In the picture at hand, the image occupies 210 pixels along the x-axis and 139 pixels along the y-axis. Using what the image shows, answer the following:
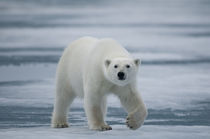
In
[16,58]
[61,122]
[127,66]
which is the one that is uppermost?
[16,58]

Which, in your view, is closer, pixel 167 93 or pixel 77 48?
pixel 77 48

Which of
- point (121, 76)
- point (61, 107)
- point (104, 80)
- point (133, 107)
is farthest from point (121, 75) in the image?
point (61, 107)

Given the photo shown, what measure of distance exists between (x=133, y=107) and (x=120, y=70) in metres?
0.48

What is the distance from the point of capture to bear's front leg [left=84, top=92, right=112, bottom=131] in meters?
5.00

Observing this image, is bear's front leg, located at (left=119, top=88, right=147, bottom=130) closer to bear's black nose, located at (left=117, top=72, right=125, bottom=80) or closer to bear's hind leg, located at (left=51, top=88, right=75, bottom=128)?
bear's black nose, located at (left=117, top=72, right=125, bottom=80)

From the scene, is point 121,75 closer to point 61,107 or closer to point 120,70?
point 120,70

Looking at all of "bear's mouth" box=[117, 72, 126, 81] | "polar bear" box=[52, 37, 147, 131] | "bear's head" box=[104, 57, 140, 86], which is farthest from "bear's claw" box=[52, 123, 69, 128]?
"bear's mouth" box=[117, 72, 126, 81]

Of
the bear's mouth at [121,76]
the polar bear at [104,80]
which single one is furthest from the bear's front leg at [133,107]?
the bear's mouth at [121,76]

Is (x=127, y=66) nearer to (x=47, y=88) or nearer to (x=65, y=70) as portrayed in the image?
(x=65, y=70)

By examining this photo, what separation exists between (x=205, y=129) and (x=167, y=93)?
2.56m

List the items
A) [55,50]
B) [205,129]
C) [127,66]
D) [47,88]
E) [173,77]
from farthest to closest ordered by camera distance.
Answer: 1. [55,50]
2. [173,77]
3. [47,88]
4. [205,129]
5. [127,66]

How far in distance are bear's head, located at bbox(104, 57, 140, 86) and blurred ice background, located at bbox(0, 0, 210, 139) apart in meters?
0.43

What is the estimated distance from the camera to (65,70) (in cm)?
566

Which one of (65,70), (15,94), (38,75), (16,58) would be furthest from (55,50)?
(65,70)
